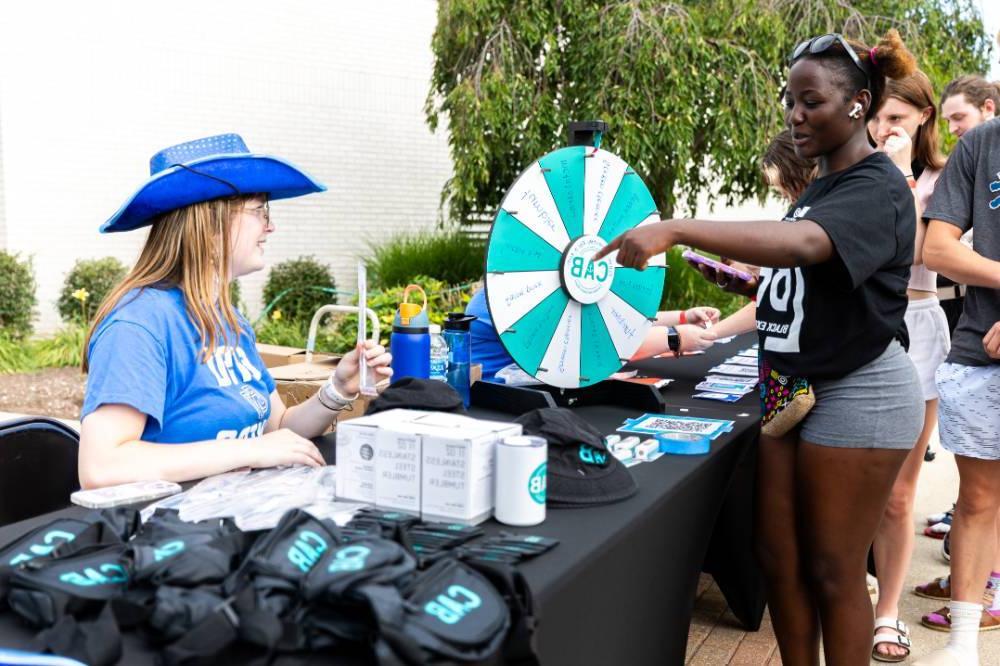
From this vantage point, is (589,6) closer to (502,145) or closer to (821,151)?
(502,145)

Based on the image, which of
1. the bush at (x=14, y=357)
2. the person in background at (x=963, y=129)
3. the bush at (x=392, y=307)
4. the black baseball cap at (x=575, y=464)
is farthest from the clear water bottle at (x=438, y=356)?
the bush at (x=14, y=357)

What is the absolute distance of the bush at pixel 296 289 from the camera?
426 inches

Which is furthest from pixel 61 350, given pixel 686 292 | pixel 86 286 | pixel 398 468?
pixel 398 468

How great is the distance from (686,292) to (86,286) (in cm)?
612

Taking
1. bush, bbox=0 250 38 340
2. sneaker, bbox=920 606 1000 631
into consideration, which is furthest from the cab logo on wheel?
bush, bbox=0 250 38 340

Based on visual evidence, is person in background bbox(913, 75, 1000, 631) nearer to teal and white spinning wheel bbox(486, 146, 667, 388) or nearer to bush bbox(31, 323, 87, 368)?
teal and white spinning wheel bbox(486, 146, 667, 388)

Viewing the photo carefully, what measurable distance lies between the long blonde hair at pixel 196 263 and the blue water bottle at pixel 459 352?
672 mm

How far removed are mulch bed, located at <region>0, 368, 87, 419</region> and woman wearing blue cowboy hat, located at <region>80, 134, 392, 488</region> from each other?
513 centimetres

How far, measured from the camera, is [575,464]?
1854 millimetres

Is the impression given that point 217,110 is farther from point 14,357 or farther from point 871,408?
point 871,408

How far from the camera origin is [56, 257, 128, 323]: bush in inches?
364

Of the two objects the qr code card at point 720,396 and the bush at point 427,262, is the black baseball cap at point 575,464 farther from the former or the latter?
the bush at point 427,262

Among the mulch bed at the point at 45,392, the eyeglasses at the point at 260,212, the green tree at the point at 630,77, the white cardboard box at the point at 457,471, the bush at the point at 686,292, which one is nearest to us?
the white cardboard box at the point at 457,471

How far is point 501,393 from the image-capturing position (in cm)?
265
